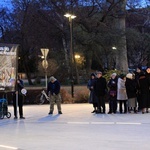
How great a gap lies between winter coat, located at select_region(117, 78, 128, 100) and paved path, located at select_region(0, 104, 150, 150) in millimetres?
1030

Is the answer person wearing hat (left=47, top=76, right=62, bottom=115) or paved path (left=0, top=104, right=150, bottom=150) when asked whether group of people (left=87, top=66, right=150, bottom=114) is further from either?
person wearing hat (left=47, top=76, right=62, bottom=115)

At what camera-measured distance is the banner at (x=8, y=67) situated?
52.2 ft

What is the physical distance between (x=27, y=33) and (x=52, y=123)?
104ft

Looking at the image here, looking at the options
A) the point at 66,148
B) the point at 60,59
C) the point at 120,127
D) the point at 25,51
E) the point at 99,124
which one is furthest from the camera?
the point at 25,51

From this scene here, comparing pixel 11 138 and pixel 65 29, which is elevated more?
pixel 65 29

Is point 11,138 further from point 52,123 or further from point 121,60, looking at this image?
point 121,60

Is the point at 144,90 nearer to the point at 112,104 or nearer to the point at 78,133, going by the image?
the point at 112,104

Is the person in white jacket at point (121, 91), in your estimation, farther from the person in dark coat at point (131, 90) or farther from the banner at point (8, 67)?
the banner at point (8, 67)

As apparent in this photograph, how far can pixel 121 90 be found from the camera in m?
16.6

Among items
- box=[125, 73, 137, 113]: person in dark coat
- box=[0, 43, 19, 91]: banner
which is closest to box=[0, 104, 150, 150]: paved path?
box=[125, 73, 137, 113]: person in dark coat

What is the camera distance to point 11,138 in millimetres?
10891

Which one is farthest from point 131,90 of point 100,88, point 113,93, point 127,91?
point 100,88

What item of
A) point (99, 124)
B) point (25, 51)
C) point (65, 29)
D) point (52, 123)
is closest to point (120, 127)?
point (99, 124)

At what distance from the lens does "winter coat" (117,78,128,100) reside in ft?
54.1
